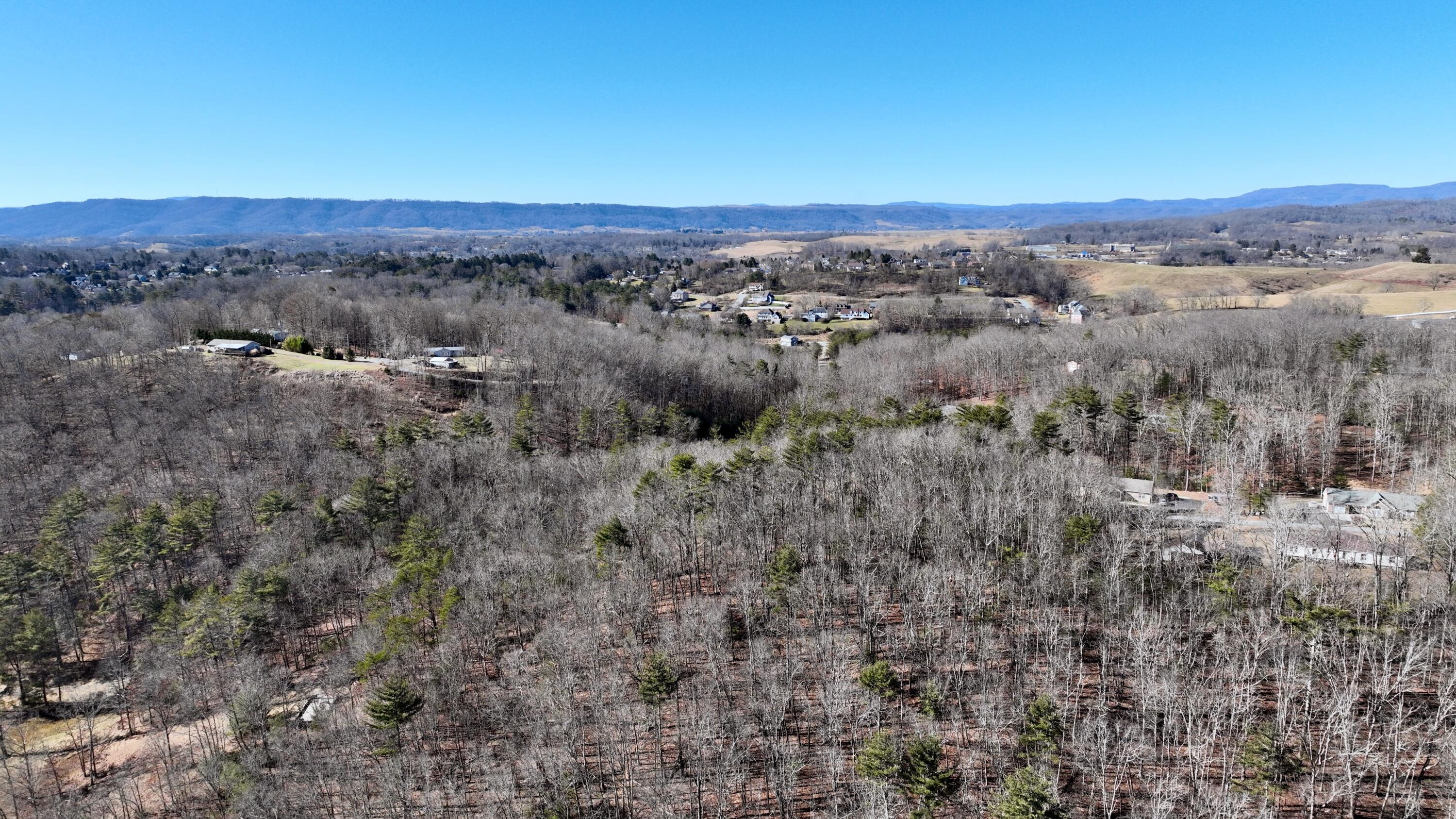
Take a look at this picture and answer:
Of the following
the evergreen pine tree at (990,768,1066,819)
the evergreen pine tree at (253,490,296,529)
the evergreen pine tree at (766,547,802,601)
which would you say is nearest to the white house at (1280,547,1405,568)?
the evergreen pine tree at (990,768,1066,819)

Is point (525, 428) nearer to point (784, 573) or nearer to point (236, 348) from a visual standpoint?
point (784, 573)

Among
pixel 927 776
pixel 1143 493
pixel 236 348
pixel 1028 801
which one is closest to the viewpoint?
pixel 1028 801

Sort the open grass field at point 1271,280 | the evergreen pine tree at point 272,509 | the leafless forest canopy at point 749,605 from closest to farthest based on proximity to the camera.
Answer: the leafless forest canopy at point 749,605 → the evergreen pine tree at point 272,509 → the open grass field at point 1271,280

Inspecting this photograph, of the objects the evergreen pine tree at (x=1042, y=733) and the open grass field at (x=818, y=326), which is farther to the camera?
the open grass field at (x=818, y=326)

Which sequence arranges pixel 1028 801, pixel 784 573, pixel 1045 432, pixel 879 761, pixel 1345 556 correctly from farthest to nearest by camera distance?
pixel 1045 432 → pixel 1345 556 → pixel 784 573 → pixel 879 761 → pixel 1028 801

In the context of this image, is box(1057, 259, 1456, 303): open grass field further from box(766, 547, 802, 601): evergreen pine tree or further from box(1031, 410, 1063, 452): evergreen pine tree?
box(766, 547, 802, 601): evergreen pine tree

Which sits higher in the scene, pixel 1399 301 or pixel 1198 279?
pixel 1198 279

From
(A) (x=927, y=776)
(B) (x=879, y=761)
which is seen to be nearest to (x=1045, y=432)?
(A) (x=927, y=776)

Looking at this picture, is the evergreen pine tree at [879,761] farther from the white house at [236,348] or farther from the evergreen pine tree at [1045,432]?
the white house at [236,348]

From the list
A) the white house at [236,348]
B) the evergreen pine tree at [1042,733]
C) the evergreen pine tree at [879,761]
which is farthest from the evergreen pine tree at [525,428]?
the evergreen pine tree at [1042,733]
